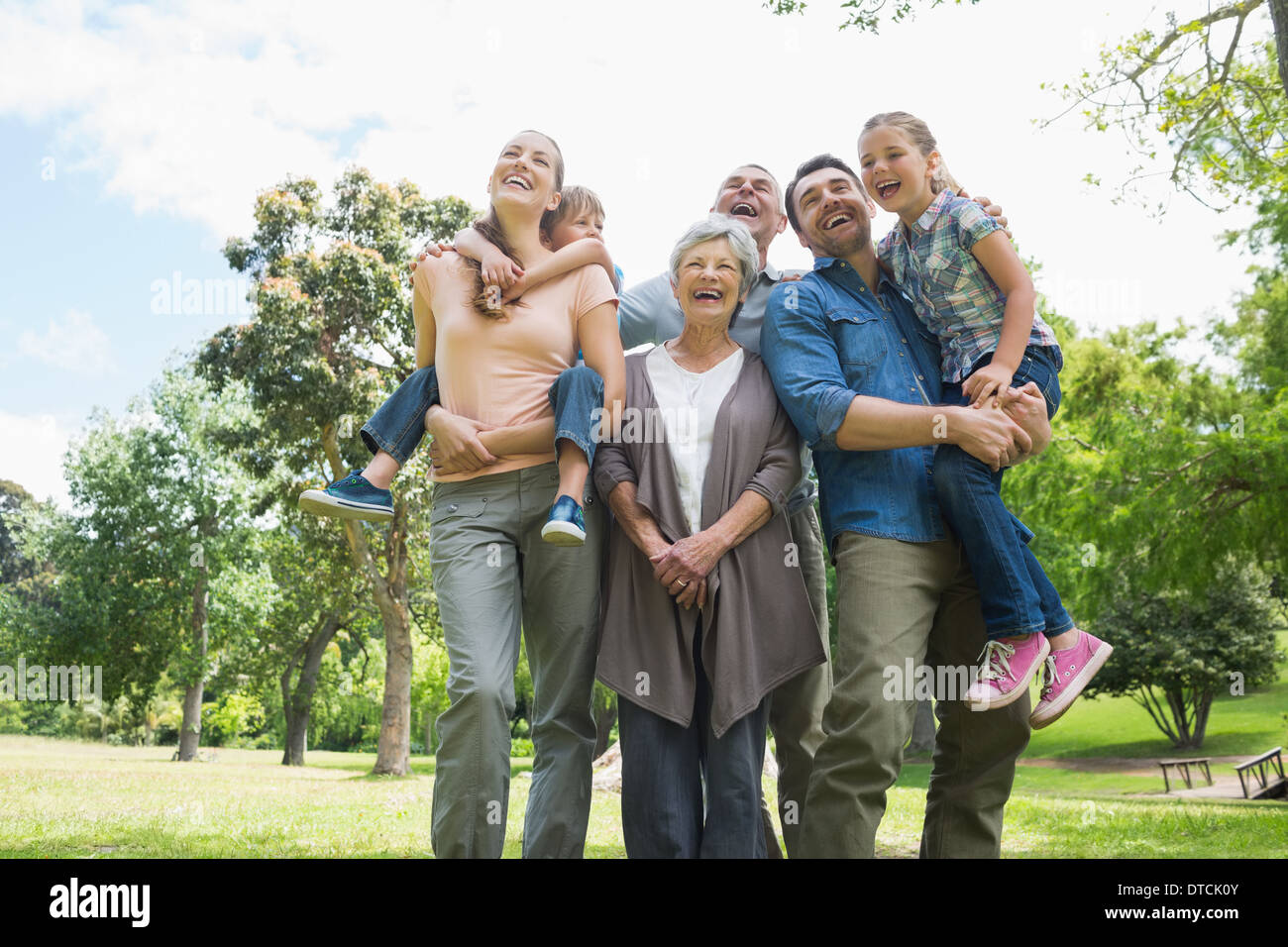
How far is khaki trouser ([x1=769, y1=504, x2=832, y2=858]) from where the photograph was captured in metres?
3.50

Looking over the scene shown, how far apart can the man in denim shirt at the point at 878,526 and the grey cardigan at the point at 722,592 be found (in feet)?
0.44

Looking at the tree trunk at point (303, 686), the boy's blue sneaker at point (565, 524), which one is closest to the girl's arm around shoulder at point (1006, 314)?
the boy's blue sneaker at point (565, 524)

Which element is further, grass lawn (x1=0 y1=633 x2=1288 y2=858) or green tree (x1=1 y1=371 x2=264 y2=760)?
green tree (x1=1 y1=371 x2=264 y2=760)

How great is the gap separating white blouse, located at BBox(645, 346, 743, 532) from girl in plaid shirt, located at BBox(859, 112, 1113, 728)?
750mm

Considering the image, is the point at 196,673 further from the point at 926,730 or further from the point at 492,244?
Answer: the point at 492,244

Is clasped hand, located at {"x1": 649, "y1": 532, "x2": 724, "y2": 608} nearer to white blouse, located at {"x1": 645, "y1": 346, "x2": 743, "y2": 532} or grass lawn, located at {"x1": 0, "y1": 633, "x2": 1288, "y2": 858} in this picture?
white blouse, located at {"x1": 645, "y1": 346, "x2": 743, "y2": 532}

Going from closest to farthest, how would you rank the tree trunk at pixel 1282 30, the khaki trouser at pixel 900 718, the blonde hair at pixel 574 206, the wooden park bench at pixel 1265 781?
the khaki trouser at pixel 900 718 → the blonde hair at pixel 574 206 → the tree trunk at pixel 1282 30 → the wooden park bench at pixel 1265 781

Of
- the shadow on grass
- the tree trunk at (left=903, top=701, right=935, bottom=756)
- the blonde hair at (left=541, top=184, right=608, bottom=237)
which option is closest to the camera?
the tree trunk at (left=903, top=701, right=935, bottom=756)

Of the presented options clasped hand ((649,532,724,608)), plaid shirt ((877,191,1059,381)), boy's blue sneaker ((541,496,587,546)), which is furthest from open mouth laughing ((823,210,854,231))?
boy's blue sneaker ((541,496,587,546))

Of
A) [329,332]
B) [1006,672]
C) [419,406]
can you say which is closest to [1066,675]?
[1006,672]

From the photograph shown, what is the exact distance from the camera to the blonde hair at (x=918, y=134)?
332 centimetres

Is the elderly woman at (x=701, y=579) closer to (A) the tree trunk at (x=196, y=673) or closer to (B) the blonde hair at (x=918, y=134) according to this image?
(B) the blonde hair at (x=918, y=134)

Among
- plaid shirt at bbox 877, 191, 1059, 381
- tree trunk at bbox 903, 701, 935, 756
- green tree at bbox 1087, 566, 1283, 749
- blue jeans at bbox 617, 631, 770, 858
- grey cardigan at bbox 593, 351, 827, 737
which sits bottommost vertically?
green tree at bbox 1087, 566, 1283, 749

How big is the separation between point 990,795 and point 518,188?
109 inches
